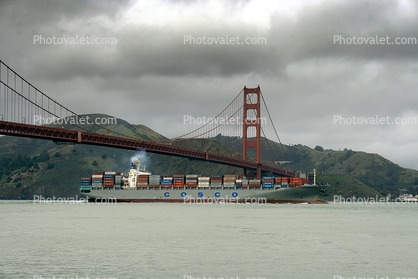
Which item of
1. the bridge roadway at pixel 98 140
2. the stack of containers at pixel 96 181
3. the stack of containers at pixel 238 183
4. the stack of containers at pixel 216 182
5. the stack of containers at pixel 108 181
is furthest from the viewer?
the stack of containers at pixel 96 181

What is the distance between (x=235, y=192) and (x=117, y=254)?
6663cm

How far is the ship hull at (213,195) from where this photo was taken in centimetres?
9025

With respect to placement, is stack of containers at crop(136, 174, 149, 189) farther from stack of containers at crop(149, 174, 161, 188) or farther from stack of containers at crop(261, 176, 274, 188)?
stack of containers at crop(261, 176, 274, 188)

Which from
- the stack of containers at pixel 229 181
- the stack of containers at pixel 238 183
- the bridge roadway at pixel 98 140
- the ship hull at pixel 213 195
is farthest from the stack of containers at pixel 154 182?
the stack of containers at pixel 238 183

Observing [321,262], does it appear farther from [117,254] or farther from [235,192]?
[235,192]

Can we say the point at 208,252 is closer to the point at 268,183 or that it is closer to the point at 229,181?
the point at 268,183

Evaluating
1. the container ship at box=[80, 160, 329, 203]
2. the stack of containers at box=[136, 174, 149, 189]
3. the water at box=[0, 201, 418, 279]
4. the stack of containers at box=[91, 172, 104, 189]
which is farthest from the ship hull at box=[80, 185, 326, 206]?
the water at box=[0, 201, 418, 279]

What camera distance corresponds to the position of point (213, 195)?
9281 cm

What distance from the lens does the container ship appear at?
297 feet

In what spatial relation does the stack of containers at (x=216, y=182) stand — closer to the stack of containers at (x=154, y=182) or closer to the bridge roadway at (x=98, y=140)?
the stack of containers at (x=154, y=182)

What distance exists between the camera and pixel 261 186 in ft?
301

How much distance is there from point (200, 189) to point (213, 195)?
279cm

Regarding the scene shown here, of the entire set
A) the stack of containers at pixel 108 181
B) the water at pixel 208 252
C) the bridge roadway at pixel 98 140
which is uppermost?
the bridge roadway at pixel 98 140

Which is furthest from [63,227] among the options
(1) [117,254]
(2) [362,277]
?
(2) [362,277]
